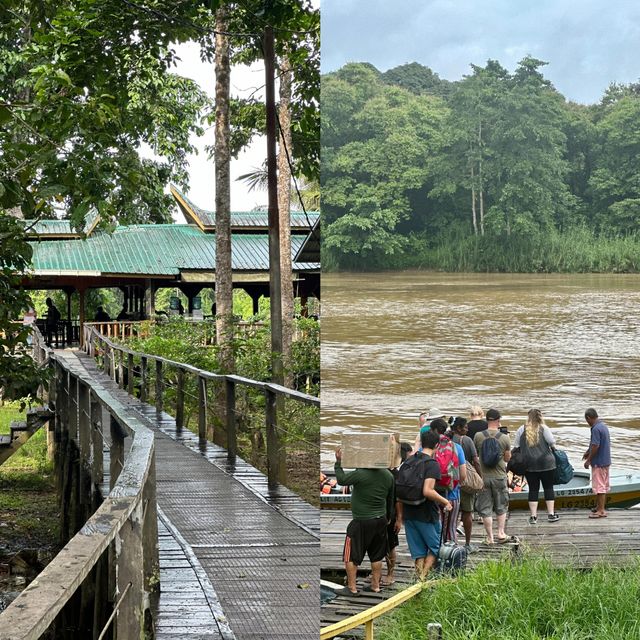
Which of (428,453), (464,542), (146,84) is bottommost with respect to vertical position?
(464,542)

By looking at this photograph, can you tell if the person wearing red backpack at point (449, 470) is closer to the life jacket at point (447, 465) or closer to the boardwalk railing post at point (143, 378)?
the life jacket at point (447, 465)

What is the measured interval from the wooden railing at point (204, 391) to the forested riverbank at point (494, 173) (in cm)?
42

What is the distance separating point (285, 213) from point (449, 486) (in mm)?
610

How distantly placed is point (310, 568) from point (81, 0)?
212 centimetres

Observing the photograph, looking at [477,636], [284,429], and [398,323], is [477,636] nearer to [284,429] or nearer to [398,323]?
[398,323]

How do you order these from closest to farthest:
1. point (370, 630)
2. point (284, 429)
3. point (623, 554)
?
point (370, 630), point (623, 554), point (284, 429)

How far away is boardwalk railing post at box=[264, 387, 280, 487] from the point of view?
10.6 ft

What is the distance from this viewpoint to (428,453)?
1737 millimetres

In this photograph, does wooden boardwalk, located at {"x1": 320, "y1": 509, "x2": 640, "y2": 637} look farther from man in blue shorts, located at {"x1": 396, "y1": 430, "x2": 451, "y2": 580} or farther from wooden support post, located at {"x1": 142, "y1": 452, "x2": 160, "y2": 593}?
wooden support post, located at {"x1": 142, "y1": 452, "x2": 160, "y2": 593}

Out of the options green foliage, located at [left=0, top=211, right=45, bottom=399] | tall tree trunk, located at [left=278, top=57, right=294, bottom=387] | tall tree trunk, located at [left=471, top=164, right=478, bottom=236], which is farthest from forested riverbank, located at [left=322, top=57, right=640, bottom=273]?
green foliage, located at [left=0, top=211, right=45, bottom=399]

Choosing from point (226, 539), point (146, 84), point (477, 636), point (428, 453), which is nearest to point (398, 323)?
point (428, 453)

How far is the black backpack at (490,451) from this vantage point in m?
1.79

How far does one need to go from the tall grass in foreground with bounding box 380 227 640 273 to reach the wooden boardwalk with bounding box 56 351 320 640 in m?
0.76

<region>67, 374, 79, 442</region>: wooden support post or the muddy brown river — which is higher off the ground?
the muddy brown river
